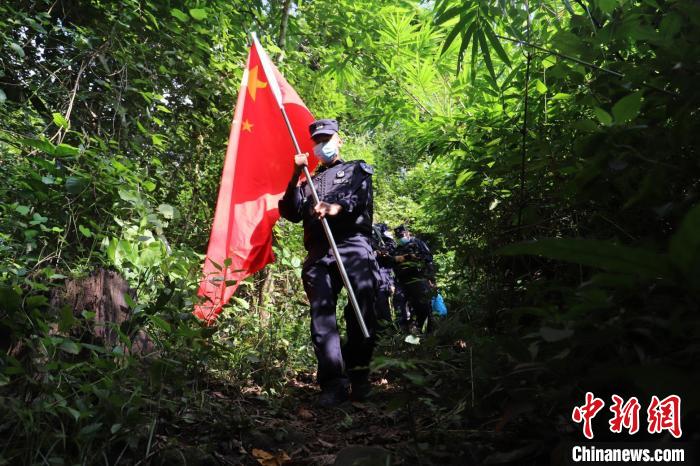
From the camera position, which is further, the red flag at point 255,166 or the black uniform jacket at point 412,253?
the black uniform jacket at point 412,253

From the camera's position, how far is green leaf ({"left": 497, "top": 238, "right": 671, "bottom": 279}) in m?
0.60

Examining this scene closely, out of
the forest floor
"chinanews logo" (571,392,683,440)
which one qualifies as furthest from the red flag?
"chinanews logo" (571,392,683,440)

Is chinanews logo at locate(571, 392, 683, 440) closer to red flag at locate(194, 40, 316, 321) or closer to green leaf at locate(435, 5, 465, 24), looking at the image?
green leaf at locate(435, 5, 465, 24)

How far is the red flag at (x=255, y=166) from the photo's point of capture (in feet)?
13.6

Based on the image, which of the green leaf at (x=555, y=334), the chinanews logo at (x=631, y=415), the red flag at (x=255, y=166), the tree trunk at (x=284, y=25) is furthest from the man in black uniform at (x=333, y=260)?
the green leaf at (x=555, y=334)

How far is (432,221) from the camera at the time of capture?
4.43 metres

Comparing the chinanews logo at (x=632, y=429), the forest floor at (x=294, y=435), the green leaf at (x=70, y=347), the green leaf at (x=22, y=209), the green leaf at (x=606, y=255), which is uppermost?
the green leaf at (x=606, y=255)

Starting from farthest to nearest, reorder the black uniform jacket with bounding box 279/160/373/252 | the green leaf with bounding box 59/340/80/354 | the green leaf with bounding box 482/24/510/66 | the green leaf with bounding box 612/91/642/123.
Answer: the black uniform jacket with bounding box 279/160/373/252 < the green leaf with bounding box 482/24/510/66 < the green leaf with bounding box 59/340/80/354 < the green leaf with bounding box 612/91/642/123

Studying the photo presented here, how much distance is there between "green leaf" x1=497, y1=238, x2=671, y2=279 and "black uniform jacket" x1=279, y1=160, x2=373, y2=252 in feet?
9.12

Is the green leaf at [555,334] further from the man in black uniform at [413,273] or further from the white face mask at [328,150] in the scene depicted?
the man in black uniform at [413,273]

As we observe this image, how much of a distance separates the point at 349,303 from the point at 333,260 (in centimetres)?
35

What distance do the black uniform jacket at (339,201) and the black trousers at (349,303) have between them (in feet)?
0.32

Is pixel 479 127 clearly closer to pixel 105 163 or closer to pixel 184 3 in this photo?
pixel 105 163

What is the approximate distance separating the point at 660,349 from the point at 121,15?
4.29m
